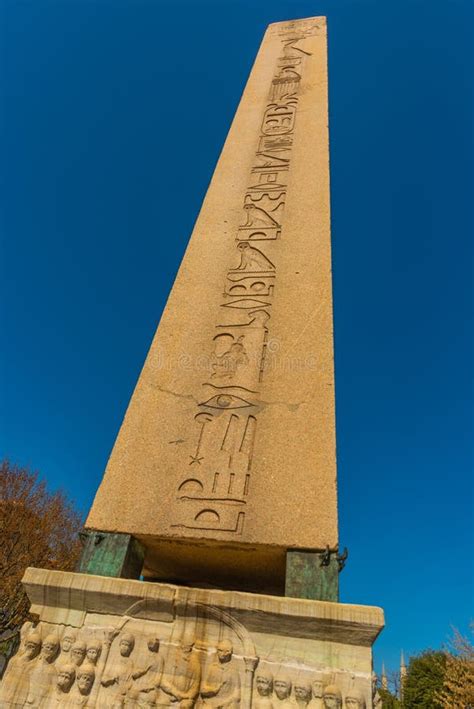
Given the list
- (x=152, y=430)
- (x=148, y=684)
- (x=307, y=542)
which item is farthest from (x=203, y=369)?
(x=148, y=684)

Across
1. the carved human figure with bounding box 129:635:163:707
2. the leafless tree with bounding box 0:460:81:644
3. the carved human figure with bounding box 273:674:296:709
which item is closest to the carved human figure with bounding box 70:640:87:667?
the carved human figure with bounding box 129:635:163:707

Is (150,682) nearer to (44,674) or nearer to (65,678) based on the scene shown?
(65,678)

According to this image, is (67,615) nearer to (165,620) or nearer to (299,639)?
(165,620)

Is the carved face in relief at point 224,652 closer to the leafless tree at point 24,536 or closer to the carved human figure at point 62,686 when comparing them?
the carved human figure at point 62,686

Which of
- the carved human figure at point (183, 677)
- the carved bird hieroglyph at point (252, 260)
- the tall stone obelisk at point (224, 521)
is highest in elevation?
the carved bird hieroglyph at point (252, 260)

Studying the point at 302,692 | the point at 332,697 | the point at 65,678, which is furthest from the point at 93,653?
the point at 332,697

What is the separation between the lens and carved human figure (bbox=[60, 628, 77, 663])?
6.10 feet

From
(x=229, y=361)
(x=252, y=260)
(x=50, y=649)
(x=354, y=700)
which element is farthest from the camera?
(x=252, y=260)

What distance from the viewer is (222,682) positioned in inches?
68.8

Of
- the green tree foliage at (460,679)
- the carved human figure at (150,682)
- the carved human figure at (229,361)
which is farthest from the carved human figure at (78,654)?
the green tree foliage at (460,679)

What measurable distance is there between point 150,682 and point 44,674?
1.46ft

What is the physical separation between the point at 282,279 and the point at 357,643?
7.30 feet

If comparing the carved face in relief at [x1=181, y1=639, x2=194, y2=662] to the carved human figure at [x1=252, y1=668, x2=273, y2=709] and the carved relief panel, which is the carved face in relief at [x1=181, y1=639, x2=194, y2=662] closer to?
the carved relief panel

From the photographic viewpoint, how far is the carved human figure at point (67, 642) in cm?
186
